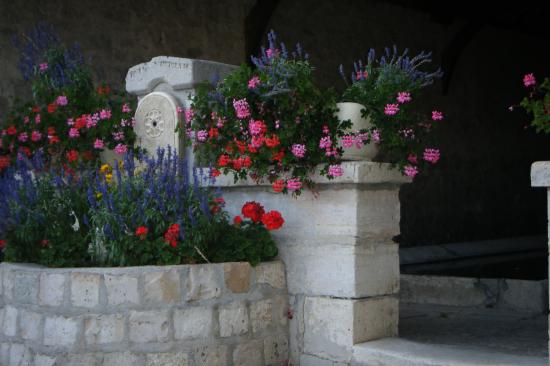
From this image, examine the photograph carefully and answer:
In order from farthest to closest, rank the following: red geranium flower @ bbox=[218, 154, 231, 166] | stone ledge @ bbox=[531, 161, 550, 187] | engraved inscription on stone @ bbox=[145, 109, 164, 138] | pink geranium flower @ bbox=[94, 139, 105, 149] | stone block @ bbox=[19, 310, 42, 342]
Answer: pink geranium flower @ bbox=[94, 139, 105, 149], engraved inscription on stone @ bbox=[145, 109, 164, 138], red geranium flower @ bbox=[218, 154, 231, 166], stone block @ bbox=[19, 310, 42, 342], stone ledge @ bbox=[531, 161, 550, 187]

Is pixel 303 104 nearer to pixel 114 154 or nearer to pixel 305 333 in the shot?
pixel 305 333

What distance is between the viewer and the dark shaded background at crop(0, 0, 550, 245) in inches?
288

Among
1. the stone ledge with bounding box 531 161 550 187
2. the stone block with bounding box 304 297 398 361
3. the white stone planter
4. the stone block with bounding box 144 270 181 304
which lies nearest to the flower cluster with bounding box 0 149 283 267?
the stone block with bounding box 144 270 181 304

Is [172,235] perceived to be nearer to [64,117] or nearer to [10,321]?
[10,321]

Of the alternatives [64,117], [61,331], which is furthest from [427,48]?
[61,331]

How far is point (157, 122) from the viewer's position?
164 inches

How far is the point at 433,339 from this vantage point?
139 inches

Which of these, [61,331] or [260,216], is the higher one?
[260,216]

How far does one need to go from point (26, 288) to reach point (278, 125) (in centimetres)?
125

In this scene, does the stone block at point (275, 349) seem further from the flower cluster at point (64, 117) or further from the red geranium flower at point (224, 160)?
the flower cluster at point (64, 117)

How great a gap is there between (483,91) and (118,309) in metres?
10.6

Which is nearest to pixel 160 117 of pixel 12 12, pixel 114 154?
pixel 114 154

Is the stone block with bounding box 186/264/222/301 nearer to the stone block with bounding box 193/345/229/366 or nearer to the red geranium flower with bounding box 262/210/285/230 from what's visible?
the stone block with bounding box 193/345/229/366

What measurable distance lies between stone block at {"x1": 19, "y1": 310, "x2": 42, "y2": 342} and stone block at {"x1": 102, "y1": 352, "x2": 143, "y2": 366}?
1.02ft
